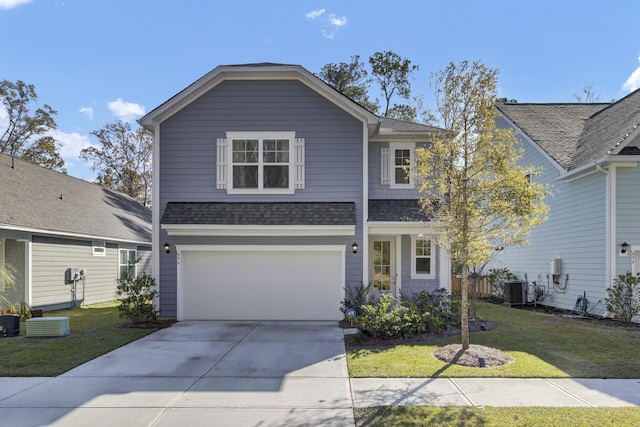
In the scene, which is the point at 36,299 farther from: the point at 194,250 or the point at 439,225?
the point at 439,225

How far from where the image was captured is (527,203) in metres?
7.50

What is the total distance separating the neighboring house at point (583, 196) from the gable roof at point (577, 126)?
0.03 meters

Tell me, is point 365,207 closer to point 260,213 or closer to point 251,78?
point 260,213

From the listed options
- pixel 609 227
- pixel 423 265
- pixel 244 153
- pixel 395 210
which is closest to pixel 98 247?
pixel 244 153

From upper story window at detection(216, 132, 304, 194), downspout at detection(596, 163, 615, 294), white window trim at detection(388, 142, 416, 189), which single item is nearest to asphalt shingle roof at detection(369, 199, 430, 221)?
white window trim at detection(388, 142, 416, 189)

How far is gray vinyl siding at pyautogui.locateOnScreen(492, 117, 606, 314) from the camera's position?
1209cm

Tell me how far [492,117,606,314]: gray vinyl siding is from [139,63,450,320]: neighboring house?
4.26m

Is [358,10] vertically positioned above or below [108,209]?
above

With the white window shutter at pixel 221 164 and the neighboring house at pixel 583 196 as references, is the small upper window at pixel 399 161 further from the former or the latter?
the neighboring house at pixel 583 196

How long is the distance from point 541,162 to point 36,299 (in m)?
17.1

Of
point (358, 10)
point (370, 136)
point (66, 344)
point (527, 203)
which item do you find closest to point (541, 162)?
point (370, 136)

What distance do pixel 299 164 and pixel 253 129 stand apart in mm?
1580

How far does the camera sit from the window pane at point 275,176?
1195 cm

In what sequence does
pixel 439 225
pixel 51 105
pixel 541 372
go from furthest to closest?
pixel 51 105
pixel 439 225
pixel 541 372
